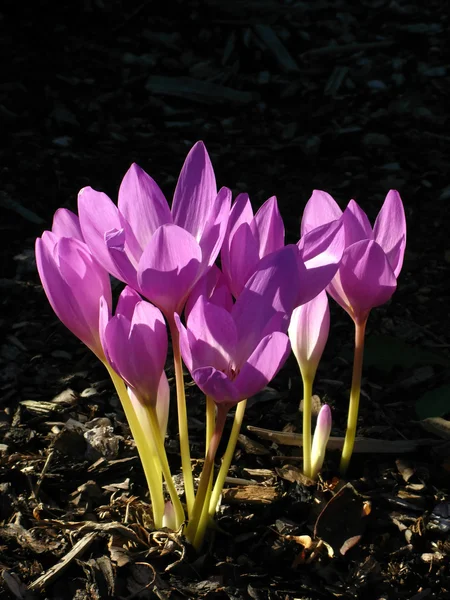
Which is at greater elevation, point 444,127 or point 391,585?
point 444,127

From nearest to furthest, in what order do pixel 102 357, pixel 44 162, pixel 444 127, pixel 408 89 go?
pixel 102 357
pixel 44 162
pixel 444 127
pixel 408 89

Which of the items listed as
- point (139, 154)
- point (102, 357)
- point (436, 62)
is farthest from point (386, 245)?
point (436, 62)

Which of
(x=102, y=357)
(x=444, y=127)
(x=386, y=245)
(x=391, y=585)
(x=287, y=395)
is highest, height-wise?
(x=444, y=127)

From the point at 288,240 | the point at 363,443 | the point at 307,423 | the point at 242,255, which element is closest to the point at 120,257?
the point at 242,255

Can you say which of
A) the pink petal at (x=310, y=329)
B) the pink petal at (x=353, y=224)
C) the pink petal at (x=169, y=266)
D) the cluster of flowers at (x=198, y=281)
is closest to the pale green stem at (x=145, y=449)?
the cluster of flowers at (x=198, y=281)

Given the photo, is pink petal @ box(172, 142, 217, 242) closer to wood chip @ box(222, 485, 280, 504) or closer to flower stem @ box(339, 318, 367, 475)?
flower stem @ box(339, 318, 367, 475)

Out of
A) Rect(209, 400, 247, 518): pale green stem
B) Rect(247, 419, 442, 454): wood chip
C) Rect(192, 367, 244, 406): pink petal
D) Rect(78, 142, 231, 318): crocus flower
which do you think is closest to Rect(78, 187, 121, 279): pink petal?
Rect(78, 142, 231, 318): crocus flower

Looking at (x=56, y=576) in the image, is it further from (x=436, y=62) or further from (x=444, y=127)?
(x=436, y=62)
